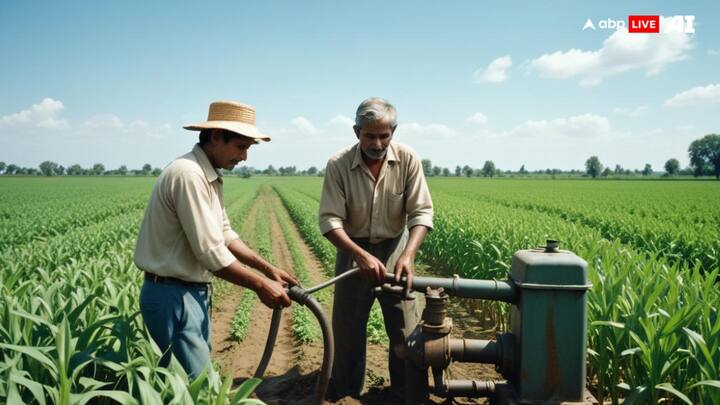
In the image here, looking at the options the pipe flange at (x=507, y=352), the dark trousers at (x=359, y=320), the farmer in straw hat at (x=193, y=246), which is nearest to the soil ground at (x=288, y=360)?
the dark trousers at (x=359, y=320)

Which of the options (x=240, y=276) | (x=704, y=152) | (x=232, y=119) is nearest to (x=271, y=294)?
(x=240, y=276)

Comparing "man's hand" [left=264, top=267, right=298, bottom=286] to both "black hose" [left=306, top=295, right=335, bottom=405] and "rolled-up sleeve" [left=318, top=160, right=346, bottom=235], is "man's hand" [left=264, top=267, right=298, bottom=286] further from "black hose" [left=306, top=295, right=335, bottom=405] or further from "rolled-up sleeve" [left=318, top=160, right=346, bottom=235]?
"rolled-up sleeve" [left=318, top=160, right=346, bottom=235]

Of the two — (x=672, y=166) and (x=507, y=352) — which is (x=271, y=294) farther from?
(x=672, y=166)

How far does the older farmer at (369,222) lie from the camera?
351cm

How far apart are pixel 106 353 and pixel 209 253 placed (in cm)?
79

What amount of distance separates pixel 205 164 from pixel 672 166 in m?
148

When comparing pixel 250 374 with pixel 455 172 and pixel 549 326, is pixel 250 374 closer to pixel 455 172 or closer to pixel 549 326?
pixel 549 326

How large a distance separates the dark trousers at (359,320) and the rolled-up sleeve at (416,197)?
31cm

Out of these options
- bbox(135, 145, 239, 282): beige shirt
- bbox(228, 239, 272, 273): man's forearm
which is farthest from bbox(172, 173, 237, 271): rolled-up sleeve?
bbox(228, 239, 272, 273): man's forearm

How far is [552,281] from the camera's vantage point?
7.53ft

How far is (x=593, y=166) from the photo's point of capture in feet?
412

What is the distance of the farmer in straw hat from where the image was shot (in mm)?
2527

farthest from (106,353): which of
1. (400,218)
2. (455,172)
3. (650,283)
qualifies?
(455,172)

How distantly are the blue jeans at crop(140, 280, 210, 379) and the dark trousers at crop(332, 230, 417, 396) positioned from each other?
47.8 inches
